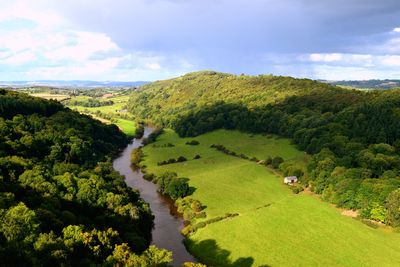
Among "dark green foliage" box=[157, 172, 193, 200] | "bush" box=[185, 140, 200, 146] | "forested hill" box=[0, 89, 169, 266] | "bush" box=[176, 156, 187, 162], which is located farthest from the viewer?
"bush" box=[185, 140, 200, 146]

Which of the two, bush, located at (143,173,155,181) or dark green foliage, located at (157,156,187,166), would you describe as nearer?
bush, located at (143,173,155,181)

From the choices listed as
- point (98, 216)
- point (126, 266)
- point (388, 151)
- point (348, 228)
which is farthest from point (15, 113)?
point (388, 151)

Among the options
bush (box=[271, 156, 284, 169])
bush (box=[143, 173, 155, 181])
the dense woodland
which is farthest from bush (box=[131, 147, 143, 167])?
bush (box=[271, 156, 284, 169])

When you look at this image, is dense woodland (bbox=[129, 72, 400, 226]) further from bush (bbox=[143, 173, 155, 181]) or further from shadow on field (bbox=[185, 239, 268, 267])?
bush (bbox=[143, 173, 155, 181])

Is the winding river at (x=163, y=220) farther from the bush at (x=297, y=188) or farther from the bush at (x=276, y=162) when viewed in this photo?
the bush at (x=276, y=162)

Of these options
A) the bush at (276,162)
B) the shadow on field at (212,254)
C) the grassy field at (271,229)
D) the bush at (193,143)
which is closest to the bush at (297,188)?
the grassy field at (271,229)

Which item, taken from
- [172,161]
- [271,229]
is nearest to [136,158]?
[172,161]

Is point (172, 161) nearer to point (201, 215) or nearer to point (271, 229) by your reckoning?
point (201, 215)
